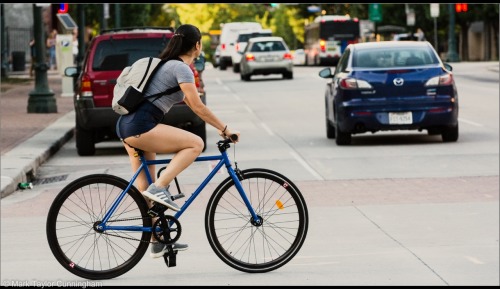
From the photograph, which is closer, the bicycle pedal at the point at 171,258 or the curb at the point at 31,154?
the bicycle pedal at the point at 171,258

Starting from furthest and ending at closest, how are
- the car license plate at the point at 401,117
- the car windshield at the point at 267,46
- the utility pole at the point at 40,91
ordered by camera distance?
1. the car windshield at the point at 267,46
2. the utility pole at the point at 40,91
3. the car license plate at the point at 401,117

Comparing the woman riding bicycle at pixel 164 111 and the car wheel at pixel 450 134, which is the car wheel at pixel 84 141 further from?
the woman riding bicycle at pixel 164 111

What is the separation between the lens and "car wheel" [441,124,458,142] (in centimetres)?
2033

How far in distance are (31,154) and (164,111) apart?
34.7 ft

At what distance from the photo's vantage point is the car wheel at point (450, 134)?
20333 mm

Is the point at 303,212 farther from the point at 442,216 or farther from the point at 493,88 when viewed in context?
the point at 493,88

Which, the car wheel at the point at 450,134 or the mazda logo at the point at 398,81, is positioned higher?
the mazda logo at the point at 398,81

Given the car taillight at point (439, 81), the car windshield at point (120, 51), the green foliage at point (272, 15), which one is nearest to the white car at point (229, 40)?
the green foliage at point (272, 15)

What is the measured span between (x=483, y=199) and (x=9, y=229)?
484cm

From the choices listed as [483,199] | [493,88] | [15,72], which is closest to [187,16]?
[15,72]

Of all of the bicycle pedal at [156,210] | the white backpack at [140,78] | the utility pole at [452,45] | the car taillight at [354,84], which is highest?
the white backpack at [140,78]

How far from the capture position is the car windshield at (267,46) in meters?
48.5

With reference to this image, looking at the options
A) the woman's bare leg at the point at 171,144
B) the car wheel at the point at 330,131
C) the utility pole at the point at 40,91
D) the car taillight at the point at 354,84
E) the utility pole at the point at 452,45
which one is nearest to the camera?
the woman's bare leg at the point at 171,144

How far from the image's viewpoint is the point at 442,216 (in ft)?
39.0
